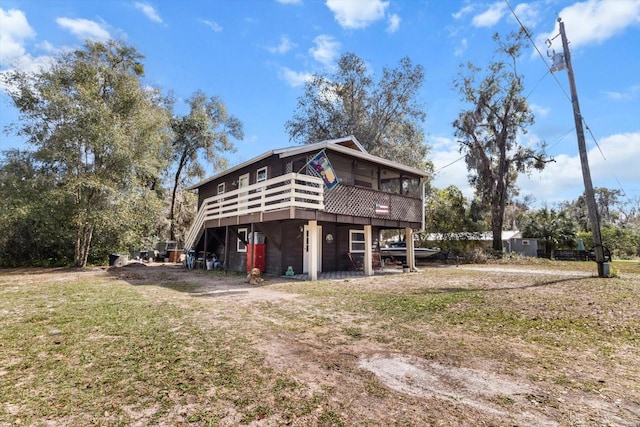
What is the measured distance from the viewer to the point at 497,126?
24.2m

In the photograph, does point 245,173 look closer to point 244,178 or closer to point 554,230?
point 244,178

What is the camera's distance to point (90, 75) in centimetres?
1602

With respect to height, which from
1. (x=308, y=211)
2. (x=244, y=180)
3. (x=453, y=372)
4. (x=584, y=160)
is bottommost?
(x=453, y=372)

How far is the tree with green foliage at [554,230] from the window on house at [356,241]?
21.3 metres

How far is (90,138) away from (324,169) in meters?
11.7

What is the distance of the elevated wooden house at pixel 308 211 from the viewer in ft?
37.6

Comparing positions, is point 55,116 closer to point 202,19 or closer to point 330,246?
point 202,19

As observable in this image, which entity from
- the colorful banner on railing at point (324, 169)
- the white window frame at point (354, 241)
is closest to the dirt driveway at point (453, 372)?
the colorful banner on railing at point (324, 169)

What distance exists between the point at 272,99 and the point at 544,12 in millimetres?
14323

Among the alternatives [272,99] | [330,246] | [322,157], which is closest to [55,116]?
[272,99]

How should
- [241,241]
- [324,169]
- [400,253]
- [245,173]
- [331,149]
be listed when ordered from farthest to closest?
[400,253], [245,173], [241,241], [331,149], [324,169]

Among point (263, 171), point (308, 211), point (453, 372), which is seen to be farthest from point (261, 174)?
point (453, 372)

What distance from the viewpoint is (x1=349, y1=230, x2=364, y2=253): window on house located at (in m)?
15.5

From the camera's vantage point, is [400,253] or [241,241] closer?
[241,241]
